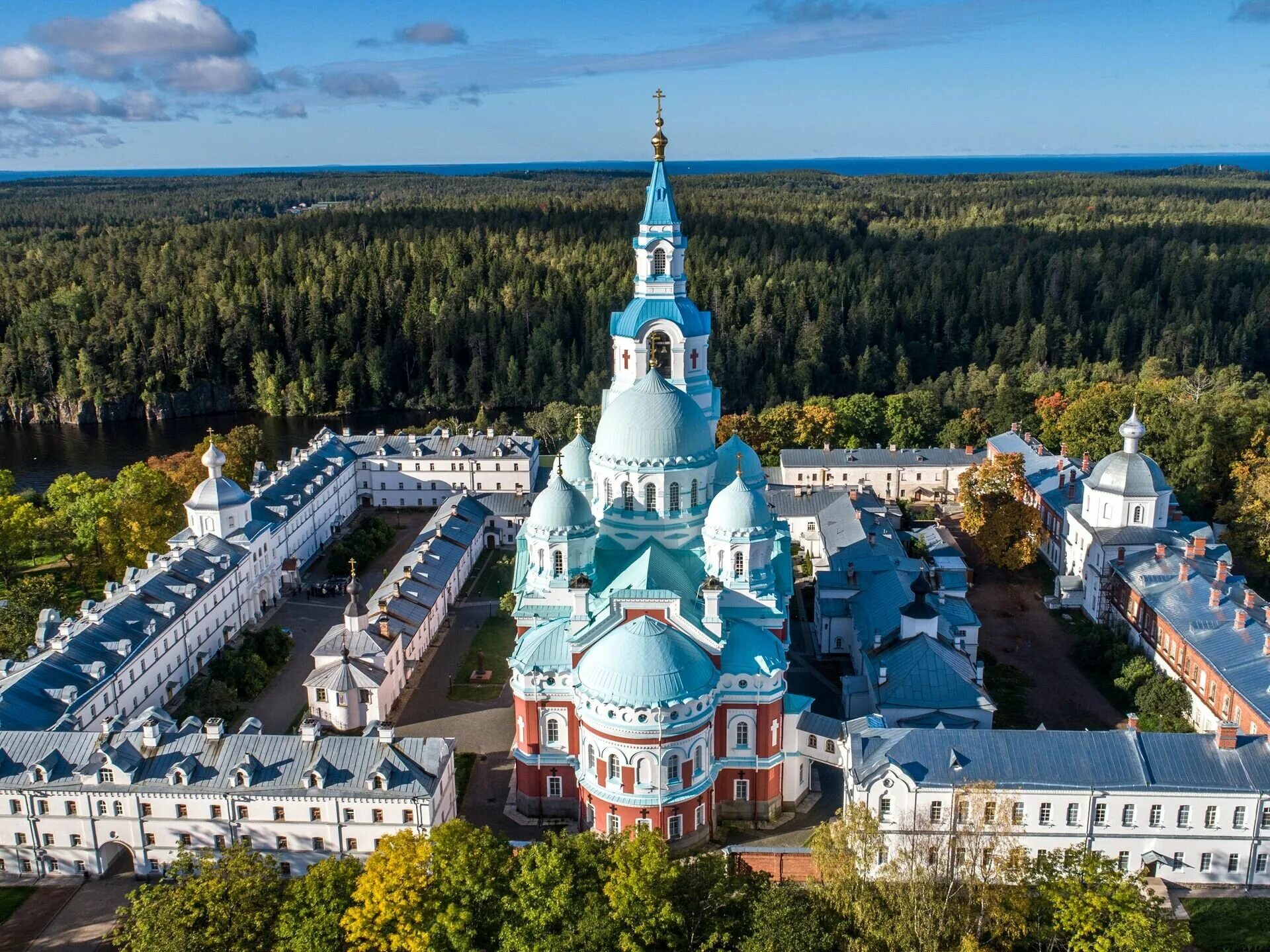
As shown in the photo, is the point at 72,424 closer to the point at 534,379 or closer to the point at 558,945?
the point at 534,379

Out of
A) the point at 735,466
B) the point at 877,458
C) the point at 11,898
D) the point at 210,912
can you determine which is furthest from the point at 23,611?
the point at 877,458

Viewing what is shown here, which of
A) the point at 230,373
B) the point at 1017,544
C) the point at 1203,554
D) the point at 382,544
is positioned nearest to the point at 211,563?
the point at 382,544

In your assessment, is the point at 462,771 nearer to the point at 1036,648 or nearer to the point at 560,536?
the point at 560,536

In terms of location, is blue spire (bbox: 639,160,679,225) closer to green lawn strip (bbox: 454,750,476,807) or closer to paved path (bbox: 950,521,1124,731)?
green lawn strip (bbox: 454,750,476,807)

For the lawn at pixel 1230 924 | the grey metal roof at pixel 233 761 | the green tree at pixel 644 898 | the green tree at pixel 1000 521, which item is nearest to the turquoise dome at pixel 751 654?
the green tree at pixel 644 898

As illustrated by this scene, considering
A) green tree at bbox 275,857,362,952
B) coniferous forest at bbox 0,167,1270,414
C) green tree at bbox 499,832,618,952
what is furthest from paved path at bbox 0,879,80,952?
coniferous forest at bbox 0,167,1270,414

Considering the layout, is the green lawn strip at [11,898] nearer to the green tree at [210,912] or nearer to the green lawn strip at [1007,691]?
the green tree at [210,912]
